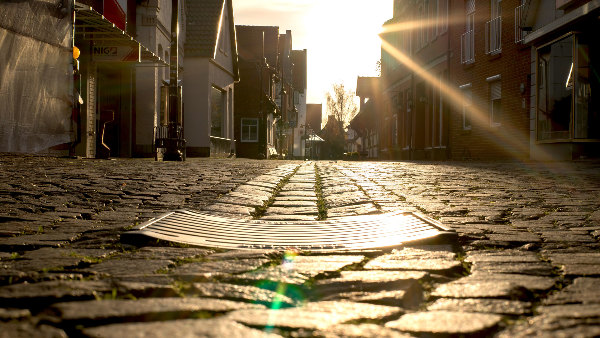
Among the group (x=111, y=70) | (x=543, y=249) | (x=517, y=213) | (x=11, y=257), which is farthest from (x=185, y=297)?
(x=111, y=70)

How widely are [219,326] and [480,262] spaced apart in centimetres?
142

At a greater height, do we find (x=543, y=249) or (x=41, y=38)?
(x=41, y=38)

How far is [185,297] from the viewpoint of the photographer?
81.4 inches

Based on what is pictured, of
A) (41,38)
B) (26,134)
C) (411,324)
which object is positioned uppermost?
(41,38)

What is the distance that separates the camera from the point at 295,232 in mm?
3619

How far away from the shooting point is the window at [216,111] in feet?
87.8

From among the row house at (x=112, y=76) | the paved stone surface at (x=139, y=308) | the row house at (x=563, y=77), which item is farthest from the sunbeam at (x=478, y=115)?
the paved stone surface at (x=139, y=308)

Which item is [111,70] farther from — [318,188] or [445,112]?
[318,188]

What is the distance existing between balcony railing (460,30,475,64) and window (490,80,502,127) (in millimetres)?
1665

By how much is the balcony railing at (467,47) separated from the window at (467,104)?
34.3 inches

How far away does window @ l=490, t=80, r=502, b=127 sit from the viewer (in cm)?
1902

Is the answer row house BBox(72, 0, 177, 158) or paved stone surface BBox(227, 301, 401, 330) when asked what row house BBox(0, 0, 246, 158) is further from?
paved stone surface BBox(227, 301, 401, 330)

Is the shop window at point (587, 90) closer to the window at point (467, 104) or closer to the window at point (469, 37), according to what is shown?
the window at point (469, 37)

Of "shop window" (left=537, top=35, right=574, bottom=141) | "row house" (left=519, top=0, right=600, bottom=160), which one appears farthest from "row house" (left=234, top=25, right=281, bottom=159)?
"shop window" (left=537, top=35, right=574, bottom=141)
